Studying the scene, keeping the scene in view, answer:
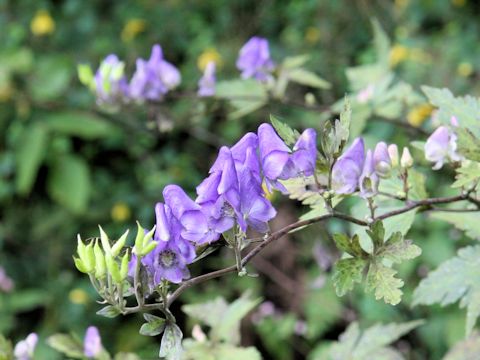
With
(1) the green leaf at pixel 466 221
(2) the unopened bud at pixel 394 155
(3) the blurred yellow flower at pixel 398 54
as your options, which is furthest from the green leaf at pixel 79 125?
(2) the unopened bud at pixel 394 155

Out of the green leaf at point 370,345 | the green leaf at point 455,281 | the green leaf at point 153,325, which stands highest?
the green leaf at point 153,325

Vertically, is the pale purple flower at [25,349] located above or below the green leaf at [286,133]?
below

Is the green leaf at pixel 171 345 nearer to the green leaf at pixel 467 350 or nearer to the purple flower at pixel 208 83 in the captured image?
the green leaf at pixel 467 350

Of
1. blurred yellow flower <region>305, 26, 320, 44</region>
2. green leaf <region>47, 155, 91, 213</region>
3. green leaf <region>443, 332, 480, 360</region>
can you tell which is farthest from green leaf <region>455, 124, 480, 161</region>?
blurred yellow flower <region>305, 26, 320, 44</region>

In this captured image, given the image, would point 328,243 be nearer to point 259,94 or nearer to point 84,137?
point 259,94

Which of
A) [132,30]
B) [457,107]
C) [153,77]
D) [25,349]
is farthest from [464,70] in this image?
[25,349]

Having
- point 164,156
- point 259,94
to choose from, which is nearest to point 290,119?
point 164,156
